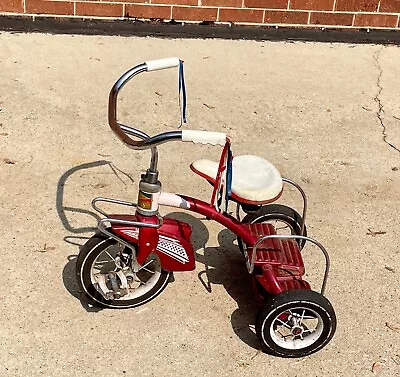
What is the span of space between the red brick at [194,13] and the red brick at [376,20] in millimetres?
1257

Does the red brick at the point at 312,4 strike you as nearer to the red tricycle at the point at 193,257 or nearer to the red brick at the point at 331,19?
the red brick at the point at 331,19

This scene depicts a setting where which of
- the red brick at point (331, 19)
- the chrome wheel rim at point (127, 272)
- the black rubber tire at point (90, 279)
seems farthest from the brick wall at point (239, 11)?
the black rubber tire at point (90, 279)

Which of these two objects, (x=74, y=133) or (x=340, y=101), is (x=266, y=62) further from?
(x=74, y=133)

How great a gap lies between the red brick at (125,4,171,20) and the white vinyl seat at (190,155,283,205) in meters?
3.08

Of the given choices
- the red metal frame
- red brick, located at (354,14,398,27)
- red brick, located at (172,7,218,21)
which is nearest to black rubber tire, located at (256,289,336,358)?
the red metal frame

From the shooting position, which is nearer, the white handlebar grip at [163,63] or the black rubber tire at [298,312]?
the white handlebar grip at [163,63]

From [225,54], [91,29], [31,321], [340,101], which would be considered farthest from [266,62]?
[31,321]

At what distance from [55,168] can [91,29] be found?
214cm

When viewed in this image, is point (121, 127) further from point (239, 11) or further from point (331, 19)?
point (331, 19)

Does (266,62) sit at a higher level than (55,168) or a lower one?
higher

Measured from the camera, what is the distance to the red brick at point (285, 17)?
6074 millimetres

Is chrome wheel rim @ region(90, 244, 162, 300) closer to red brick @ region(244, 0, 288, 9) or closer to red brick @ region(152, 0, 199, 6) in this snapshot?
red brick @ region(152, 0, 199, 6)

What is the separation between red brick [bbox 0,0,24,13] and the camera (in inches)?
229

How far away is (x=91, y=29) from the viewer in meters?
5.91
